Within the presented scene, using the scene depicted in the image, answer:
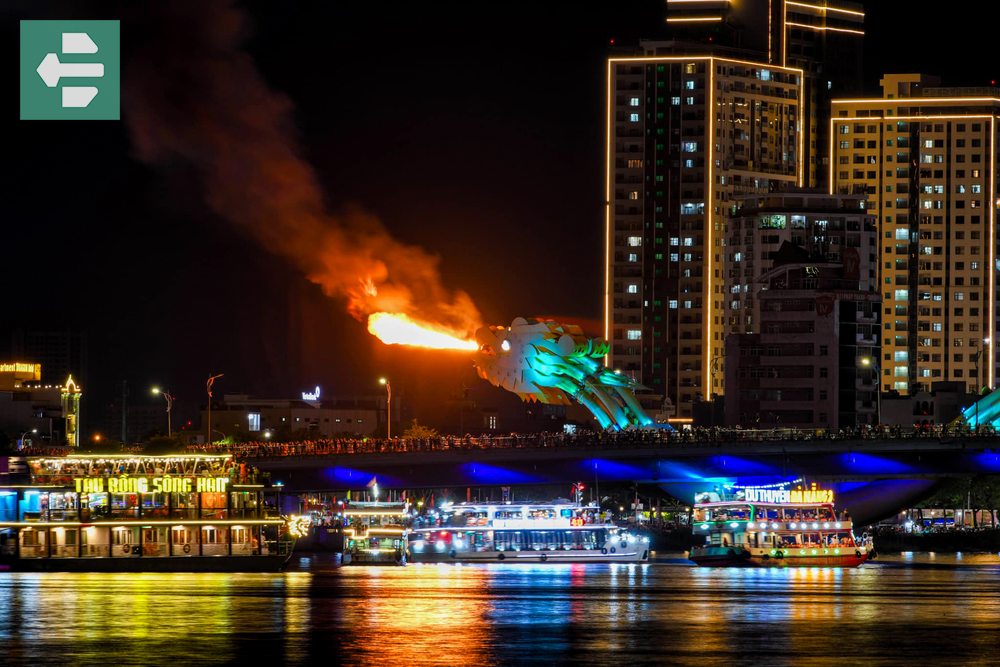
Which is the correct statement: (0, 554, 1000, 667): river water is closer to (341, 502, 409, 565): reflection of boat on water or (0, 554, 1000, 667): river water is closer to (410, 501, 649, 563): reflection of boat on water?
(341, 502, 409, 565): reflection of boat on water

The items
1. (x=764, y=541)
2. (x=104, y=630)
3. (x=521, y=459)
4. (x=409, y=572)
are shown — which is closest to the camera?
(x=104, y=630)

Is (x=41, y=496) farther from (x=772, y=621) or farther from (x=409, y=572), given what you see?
(x=772, y=621)

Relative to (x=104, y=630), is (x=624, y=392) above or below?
above

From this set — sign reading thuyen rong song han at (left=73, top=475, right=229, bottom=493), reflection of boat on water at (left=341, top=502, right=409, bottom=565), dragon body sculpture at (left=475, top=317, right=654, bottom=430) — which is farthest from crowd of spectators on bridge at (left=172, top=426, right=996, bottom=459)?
sign reading thuyen rong song han at (left=73, top=475, right=229, bottom=493)

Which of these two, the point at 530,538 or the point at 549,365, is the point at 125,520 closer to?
the point at 530,538

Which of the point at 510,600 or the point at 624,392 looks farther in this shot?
the point at 624,392

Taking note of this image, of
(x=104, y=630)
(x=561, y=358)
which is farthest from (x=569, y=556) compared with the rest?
(x=104, y=630)
